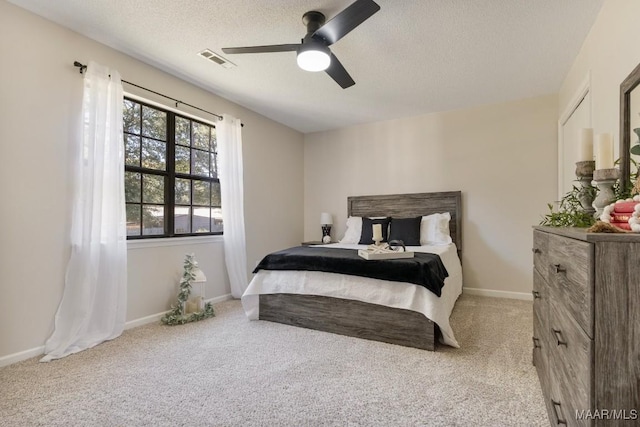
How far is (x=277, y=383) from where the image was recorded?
1.87 meters

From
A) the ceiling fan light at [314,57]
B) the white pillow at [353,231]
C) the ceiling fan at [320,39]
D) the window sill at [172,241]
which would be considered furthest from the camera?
the white pillow at [353,231]

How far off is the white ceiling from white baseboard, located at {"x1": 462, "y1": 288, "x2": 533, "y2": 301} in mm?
2427

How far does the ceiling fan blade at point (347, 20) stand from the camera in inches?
69.4

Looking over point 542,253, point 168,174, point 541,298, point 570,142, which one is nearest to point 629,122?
point 542,253

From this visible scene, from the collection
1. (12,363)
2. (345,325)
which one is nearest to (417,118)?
(345,325)

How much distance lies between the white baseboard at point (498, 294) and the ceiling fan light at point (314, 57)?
3381 mm

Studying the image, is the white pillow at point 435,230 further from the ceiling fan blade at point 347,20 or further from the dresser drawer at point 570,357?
the ceiling fan blade at point 347,20

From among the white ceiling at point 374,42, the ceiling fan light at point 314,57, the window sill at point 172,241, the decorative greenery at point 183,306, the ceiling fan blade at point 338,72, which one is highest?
the white ceiling at point 374,42

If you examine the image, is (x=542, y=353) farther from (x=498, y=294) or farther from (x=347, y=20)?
(x=498, y=294)

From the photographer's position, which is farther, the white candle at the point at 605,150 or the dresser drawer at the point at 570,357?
the white candle at the point at 605,150

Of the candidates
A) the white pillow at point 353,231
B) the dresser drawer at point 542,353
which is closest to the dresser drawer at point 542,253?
the dresser drawer at point 542,353

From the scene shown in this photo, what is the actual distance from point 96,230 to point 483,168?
4.31 meters

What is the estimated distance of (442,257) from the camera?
10.1ft

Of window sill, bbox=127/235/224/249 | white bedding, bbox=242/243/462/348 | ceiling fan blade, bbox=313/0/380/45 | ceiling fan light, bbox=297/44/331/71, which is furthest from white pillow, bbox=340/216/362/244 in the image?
ceiling fan blade, bbox=313/0/380/45
